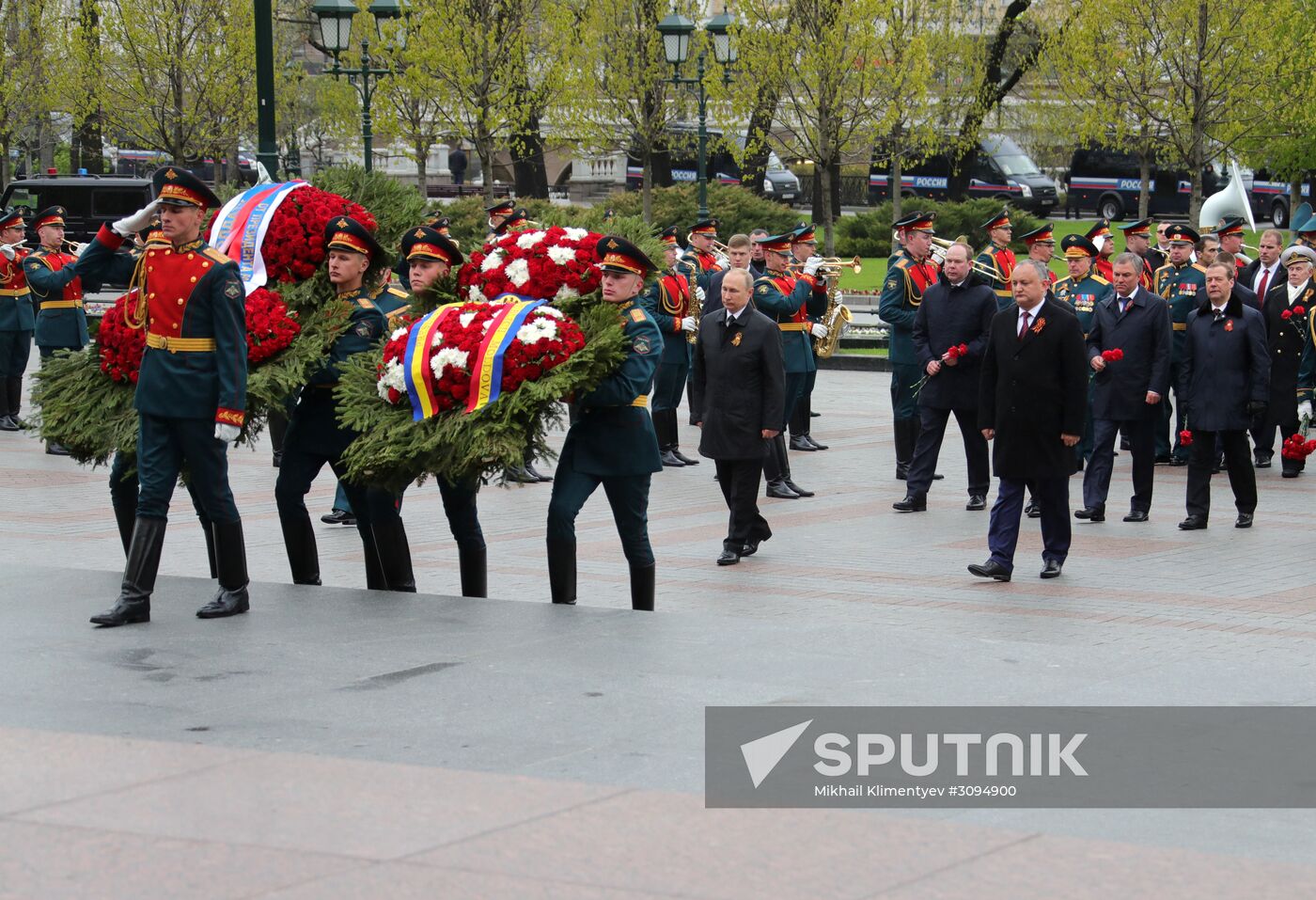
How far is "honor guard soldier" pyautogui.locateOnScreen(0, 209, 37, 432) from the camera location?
1853cm

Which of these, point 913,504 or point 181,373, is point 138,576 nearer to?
point 181,373

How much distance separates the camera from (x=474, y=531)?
31.4ft

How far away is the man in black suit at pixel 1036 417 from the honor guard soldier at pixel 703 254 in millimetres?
7202

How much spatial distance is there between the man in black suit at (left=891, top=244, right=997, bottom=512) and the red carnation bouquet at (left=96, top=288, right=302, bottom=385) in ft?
18.1

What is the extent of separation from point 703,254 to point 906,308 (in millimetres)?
4075

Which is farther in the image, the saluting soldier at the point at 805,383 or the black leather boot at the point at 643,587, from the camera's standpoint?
the saluting soldier at the point at 805,383

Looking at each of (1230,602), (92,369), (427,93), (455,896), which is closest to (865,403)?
(1230,602)

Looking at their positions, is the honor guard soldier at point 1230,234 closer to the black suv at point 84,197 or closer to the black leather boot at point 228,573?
the black leather boot at point 228,573

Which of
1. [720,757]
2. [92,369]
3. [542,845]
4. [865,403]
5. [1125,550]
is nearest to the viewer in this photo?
[542,845]

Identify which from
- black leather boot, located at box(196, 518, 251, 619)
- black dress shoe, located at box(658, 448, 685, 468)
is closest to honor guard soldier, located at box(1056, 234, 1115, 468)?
black dress shoe, located at box(658, 448, 685, 468)

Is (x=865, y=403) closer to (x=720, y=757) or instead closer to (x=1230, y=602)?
(x=1230, y=602)

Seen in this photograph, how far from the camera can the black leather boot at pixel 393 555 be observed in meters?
9.48

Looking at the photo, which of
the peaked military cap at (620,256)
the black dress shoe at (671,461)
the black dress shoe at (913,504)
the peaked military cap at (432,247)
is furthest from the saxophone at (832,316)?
the peaked military cap at (620,256)

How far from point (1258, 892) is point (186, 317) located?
17.6ft
